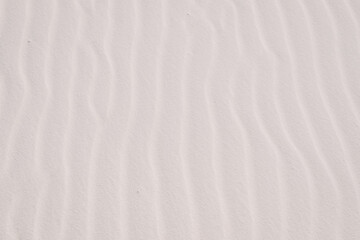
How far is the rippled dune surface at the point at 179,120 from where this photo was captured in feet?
10.7

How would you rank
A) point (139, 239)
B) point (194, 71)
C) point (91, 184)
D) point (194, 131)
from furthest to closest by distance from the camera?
point (194, 71) → point (194, 131) → point (91, 184) → point (139, 239)

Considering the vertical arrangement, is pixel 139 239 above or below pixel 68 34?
below

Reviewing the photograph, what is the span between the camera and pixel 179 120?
372 centimetres

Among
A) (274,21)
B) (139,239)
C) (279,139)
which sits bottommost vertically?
(139,239)

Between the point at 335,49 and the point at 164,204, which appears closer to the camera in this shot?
the point at 164,204

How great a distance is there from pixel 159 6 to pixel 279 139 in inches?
61.9

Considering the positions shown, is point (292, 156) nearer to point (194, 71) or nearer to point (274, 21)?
point (194, 71)

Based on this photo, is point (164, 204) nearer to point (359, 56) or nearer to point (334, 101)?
point (334, 101)

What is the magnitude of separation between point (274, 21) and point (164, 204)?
1.84 meters

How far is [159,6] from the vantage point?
175 inches

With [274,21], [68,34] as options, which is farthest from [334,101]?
[68,34]

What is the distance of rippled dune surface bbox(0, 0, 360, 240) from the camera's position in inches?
128

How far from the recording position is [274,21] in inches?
170

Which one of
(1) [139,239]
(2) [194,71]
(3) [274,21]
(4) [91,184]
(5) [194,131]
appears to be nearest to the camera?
(1) [139,239]
